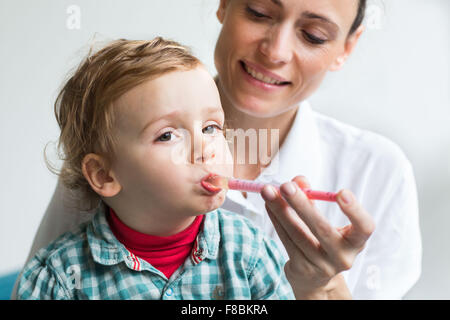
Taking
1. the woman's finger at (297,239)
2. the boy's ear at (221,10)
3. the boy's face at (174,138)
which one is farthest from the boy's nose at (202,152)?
the boy's ear at (221,10)

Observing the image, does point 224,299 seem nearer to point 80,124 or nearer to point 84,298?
point 84,298

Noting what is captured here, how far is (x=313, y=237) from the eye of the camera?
72 centimetres

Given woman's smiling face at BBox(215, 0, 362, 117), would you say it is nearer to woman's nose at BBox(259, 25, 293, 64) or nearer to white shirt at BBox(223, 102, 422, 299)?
woman's nose at BBox(259, 25, 293, 64)

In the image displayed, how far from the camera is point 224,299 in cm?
76

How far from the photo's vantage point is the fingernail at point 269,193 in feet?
2.11

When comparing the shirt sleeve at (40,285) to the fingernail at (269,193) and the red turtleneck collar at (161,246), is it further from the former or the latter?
the fingernail at (269,193)

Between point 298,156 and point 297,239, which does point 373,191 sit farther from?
point 297,239

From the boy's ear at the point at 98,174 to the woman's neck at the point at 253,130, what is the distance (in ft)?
0.71

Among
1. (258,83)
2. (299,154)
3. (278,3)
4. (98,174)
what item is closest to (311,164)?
(299,154)

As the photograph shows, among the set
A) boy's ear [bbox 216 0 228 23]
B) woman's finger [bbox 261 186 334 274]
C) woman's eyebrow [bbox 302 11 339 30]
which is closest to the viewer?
woman's finger [bbox 261 186 334 274]

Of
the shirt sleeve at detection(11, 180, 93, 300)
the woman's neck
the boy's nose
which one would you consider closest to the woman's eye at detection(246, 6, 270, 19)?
the woman's neck

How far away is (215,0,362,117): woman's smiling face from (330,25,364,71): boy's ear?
0.8 inches

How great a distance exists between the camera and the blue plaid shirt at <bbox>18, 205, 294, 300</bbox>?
74 centimetres

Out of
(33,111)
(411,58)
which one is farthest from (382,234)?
(33,111)
